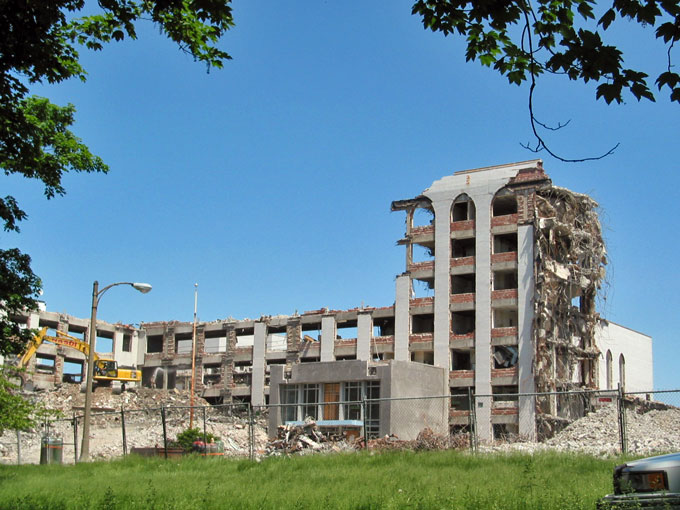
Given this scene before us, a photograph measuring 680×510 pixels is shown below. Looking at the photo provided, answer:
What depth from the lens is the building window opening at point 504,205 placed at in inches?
2352

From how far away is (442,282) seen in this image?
198 ft

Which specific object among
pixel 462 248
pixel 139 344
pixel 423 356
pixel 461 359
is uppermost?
pixel 462 248

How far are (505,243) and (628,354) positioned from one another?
16.9m

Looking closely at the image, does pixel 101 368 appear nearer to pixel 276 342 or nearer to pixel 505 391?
pixel 276 342

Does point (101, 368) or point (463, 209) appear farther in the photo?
point (101, 368)

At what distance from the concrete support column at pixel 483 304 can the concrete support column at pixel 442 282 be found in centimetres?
222

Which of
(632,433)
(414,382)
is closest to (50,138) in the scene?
(632,433)

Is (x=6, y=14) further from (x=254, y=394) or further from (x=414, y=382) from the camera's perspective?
(x=254, y=394)

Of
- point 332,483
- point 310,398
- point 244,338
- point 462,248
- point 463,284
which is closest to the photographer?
point 332,483

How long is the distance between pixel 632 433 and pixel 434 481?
64.2 feet

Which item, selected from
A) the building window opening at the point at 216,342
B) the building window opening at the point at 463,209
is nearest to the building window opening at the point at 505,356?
the building window opening at the point at 463,209

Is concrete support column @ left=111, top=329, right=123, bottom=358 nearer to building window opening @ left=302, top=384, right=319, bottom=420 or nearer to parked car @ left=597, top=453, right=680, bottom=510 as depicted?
building window opening @ left=302, top=384, right=319, bottom=420

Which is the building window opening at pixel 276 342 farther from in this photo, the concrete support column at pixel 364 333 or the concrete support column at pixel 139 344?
the concrete support column at pixel 139 344

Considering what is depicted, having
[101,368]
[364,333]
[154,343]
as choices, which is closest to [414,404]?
[364,333]
